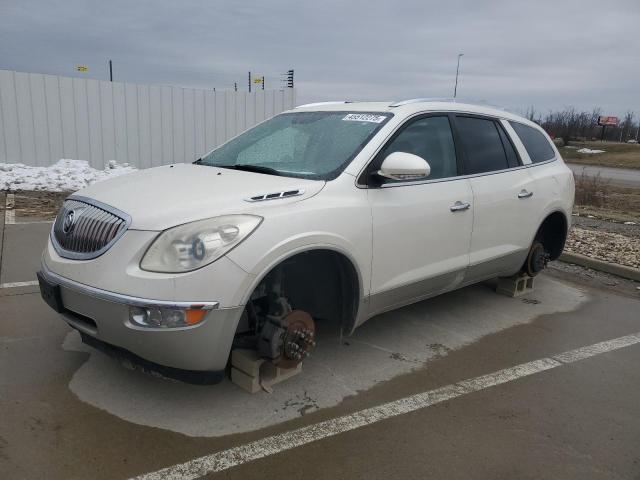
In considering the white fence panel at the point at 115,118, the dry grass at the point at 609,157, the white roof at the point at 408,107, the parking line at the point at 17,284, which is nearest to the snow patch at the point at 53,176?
the white fence panel at the point at 115,118

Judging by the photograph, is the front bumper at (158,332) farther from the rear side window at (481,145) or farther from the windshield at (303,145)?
the rear side window at (481,145)

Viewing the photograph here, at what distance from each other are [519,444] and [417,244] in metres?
1.44

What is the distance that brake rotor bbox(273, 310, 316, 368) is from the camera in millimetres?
3168

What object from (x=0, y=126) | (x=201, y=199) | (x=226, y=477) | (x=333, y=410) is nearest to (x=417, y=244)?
(x=333, y=410)

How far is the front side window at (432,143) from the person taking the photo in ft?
12.8

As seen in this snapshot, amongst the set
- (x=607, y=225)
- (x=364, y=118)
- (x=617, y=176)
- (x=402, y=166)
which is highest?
(x=364, y=118)

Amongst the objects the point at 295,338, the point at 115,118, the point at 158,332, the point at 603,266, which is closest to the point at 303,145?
the point at 295,338

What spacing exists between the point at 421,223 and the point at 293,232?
116cm

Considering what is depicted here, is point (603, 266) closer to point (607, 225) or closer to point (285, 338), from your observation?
point (607, 225)

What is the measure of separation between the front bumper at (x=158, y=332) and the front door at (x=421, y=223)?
1159mm

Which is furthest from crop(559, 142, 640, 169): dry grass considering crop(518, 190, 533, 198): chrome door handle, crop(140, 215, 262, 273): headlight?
crop(140, 215, 262, 273): headlight

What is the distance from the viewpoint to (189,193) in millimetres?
3082

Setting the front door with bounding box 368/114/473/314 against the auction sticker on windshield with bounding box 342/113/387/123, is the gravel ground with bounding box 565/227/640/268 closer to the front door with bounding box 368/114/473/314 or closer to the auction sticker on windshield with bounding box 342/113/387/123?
the front door with bounding box 368/114/473/314

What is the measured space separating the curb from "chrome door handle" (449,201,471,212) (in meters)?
3.33
